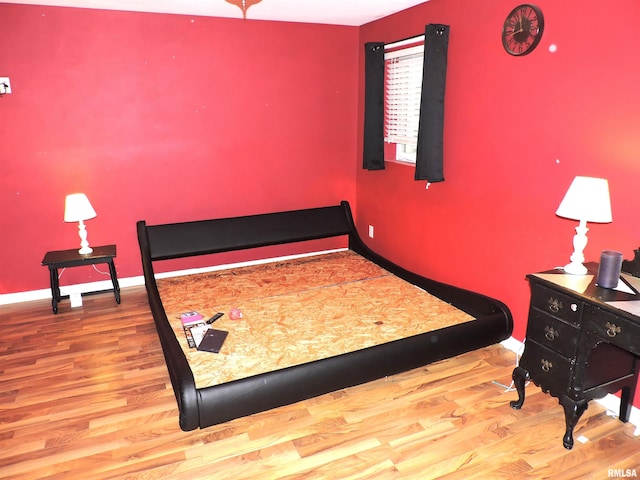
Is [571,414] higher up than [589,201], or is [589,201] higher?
[589,201]

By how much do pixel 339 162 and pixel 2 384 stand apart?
3627 mm

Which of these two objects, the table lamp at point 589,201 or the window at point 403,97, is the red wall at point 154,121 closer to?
the window at point 403,97

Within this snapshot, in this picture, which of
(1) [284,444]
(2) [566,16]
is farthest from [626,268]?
(1) [284,444]

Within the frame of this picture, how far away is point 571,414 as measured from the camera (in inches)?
93.7

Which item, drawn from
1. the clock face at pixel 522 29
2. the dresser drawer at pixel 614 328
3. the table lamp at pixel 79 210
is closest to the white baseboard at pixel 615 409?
the dresser drawer at pixel 614 328

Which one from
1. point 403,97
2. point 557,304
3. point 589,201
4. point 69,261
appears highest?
point 403,97

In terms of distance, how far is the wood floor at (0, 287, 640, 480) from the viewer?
7.52ft

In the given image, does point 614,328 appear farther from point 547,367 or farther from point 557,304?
point 547,367

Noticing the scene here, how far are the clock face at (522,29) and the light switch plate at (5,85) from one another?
391 centimetres

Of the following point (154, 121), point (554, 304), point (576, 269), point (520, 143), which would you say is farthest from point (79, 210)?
point (576, 269)

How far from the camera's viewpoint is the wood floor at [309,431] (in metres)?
2.29

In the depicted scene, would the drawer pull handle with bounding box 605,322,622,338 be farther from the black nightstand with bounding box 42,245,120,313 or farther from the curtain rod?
the black nightstand with bounding box 42,245,120,313

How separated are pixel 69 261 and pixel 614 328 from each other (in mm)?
3961

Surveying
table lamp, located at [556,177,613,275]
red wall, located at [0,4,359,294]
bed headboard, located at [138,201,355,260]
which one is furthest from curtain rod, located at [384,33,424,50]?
table lamp, located at [556,177,613,275]
